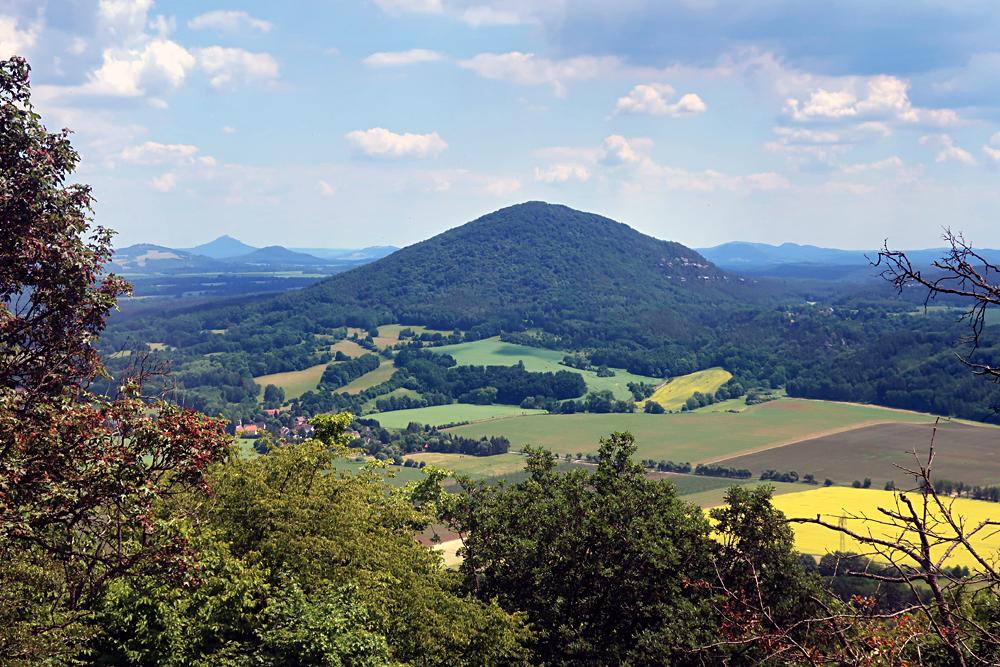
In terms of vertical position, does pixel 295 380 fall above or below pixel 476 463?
above

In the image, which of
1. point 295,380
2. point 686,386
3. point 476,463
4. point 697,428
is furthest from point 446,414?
point 686,386

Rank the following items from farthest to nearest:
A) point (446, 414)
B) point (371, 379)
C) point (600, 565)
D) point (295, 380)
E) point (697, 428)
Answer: point (371, 379)
point (295, 380)
point (446, 414)
point (697, 428)
point (600, 565)

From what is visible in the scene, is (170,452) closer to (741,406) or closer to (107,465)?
(107,465)

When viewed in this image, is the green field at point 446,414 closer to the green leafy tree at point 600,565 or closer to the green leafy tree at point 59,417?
the green leafy tree at point 600,565

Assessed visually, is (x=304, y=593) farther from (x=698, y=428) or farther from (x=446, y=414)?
(x=446, y=414)

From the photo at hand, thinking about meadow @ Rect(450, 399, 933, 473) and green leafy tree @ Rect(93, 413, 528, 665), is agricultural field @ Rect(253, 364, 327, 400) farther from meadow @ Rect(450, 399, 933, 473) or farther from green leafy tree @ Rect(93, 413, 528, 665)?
green leafy tree @ Rect(93, 413, 528, 665)

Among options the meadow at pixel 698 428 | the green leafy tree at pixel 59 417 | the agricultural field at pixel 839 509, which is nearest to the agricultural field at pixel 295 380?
the meadow at pixel 698 428
